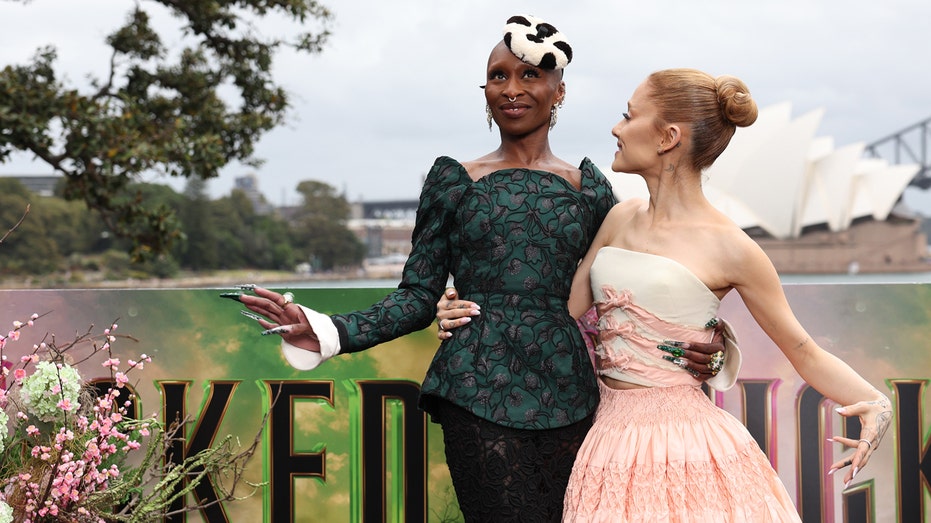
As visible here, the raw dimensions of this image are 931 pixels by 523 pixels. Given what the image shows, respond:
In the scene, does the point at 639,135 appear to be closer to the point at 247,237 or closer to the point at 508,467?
the point at 508,467

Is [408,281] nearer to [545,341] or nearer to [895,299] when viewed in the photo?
[545,341]

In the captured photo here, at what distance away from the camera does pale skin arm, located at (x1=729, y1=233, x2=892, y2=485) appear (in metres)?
2.35

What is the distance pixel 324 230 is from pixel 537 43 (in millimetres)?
61089

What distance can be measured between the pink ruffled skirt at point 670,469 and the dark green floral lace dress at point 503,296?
137mm

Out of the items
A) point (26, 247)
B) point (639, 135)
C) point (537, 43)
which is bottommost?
point (639, 135)

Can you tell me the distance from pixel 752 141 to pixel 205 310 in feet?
126

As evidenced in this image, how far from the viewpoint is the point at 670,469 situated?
2.37 meters

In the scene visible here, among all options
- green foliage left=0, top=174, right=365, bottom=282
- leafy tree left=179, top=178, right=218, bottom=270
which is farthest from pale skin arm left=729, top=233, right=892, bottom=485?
leafy tree left=179, top=178, right=218, bottom=270

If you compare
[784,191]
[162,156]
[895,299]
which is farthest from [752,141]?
[895,299]

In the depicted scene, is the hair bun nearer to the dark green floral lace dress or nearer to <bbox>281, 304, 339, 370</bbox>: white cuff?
the dark green floral lace dress

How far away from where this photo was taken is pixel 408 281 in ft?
8.68

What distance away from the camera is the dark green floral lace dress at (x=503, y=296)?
2.48 m

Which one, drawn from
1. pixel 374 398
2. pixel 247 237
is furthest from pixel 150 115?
pixel 247 237

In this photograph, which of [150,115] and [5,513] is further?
[150,115]
